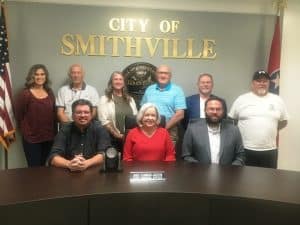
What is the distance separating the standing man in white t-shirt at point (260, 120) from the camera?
3812 mm

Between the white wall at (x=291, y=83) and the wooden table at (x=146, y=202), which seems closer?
the wooden table at (x=146, y=202)

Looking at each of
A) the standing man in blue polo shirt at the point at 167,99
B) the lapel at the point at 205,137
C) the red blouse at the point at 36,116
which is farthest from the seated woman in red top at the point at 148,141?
the red blouse at the point at 36,116

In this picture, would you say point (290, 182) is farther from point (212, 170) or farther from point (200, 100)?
point (200, 100)

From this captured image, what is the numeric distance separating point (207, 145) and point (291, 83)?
2.28 m

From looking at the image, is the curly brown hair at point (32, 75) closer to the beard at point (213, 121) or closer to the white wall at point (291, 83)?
the beard at point (213, 121)

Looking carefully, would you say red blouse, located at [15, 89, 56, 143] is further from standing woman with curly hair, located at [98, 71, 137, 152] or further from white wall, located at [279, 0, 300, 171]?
white wall, located at [279, 0, 300, 171]

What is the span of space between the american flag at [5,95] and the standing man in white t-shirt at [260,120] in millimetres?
2367

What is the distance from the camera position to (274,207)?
1967 millimetres

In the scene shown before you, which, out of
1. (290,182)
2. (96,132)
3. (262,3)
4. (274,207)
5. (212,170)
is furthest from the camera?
(262,3)

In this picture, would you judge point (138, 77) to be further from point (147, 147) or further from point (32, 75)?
point (147, 147)

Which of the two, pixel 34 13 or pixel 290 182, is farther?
pixel 34 13

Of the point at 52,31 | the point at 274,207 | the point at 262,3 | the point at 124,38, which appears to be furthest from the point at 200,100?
the point at 274,207

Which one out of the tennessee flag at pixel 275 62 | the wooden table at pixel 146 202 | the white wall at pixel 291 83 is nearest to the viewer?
the wooden table at pixel 146 202

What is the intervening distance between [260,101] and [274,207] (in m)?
2.00
